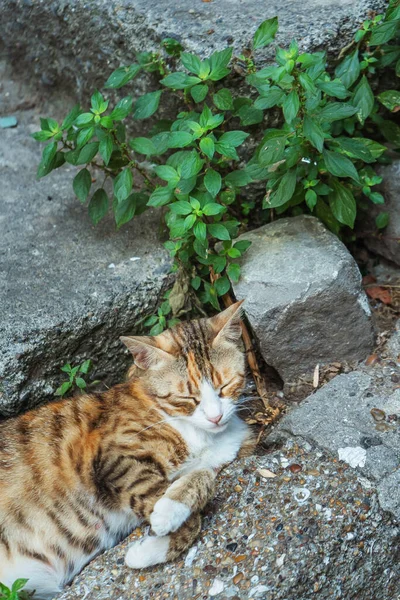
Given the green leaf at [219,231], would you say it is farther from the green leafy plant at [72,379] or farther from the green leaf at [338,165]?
the green leafy plant at [72,379]

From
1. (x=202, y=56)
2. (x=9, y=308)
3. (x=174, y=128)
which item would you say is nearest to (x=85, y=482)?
(x=9, y=308)

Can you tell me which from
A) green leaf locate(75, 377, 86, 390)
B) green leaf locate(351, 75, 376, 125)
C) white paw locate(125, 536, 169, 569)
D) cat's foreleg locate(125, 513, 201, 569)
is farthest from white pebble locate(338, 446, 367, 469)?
green leaf locate(351, 75, 376, 125)

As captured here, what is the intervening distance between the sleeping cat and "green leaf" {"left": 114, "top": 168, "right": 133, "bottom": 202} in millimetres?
805

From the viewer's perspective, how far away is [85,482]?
3246mm

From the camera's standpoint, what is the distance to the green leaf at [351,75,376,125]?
3.79m

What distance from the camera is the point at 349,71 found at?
12.4 feet

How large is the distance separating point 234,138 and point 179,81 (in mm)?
364

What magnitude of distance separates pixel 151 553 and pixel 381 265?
2183mm

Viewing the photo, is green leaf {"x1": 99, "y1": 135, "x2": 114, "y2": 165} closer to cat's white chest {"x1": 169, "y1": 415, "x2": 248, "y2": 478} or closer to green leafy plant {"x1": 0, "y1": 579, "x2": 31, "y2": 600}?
cat's white chest {"x1": 169, "y1": 415, "x2": 248, "y2": 478}

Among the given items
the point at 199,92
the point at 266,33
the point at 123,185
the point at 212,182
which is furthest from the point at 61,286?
the point at 266,33

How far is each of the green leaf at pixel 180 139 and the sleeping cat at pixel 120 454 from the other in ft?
2.54

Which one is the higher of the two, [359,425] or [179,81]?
[179,81]

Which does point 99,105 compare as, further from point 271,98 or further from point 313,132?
point 313,132

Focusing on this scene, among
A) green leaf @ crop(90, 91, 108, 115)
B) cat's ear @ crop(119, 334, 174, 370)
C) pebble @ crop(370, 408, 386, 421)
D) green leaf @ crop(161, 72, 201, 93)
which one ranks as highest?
green leaf @ crop(161, 72, 201, 93)
